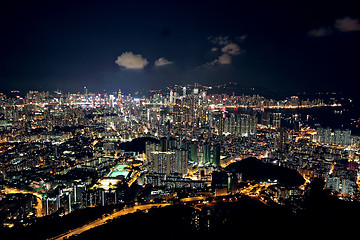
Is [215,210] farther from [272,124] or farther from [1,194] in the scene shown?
[272,124]

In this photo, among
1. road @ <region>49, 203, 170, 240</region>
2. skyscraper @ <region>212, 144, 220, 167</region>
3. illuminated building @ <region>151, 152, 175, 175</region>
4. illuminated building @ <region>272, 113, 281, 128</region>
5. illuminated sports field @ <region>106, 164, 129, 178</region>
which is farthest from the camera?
illuminated building @ <region>272, 113, 281, 128</region>

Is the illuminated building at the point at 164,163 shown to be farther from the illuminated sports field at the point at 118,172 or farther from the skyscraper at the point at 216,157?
the skyscraper at the point at 216,157

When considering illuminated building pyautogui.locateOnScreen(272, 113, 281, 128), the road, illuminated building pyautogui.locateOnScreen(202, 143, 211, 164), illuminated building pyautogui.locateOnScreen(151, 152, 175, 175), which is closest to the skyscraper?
illuminated building pyautogui.locateOnScreen(202, 143, 211, 164)

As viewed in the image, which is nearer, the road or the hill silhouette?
the road

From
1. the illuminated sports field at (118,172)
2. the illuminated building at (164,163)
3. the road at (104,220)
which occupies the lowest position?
the road at (104,220)

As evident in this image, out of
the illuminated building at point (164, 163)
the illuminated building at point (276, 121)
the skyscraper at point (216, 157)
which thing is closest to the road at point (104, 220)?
the illuminated building at point (164, 163)

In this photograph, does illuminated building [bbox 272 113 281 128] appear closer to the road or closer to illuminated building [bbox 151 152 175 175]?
illuminated building [bbox 151 152 175 175]

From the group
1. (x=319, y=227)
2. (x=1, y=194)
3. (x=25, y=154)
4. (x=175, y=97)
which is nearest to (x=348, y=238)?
(x=319, y=227)

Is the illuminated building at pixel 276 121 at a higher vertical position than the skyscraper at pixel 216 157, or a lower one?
higher
